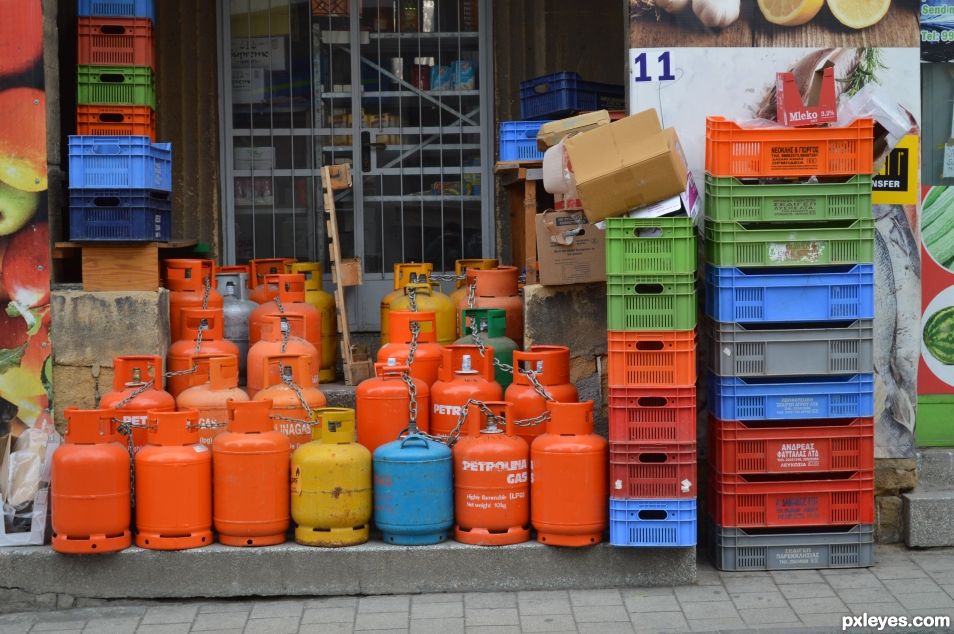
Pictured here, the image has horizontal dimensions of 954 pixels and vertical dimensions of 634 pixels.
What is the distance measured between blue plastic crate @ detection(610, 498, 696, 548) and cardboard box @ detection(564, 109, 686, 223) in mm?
1592

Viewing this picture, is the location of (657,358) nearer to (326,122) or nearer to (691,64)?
(691,64)

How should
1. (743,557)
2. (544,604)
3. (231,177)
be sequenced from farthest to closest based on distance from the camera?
(231,177), (743,557), (544,604)

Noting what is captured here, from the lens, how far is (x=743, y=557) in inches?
283

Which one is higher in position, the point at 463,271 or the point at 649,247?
the point at 649,247

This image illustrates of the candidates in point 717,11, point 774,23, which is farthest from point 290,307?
point 774,23

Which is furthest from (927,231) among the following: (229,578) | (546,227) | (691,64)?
(229,578)

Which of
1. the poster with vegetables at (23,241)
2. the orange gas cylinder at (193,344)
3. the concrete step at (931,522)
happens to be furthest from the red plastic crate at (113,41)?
the concrete step at (931,522)

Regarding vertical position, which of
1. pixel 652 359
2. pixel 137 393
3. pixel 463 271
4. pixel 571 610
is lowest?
pixel 571 610

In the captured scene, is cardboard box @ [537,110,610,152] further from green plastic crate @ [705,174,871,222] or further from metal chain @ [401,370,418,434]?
metal chain @ [401,370,418,434]

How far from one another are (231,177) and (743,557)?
537 cm

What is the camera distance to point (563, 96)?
9047 mm

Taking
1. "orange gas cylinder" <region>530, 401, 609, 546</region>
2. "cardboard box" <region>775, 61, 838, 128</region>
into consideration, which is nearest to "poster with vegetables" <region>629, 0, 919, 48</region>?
"cardboard box" <region>775, 61, 838, 128</region>

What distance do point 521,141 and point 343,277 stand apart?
5.67 feet

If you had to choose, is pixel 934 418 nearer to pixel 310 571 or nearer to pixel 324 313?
pixel 310 571
